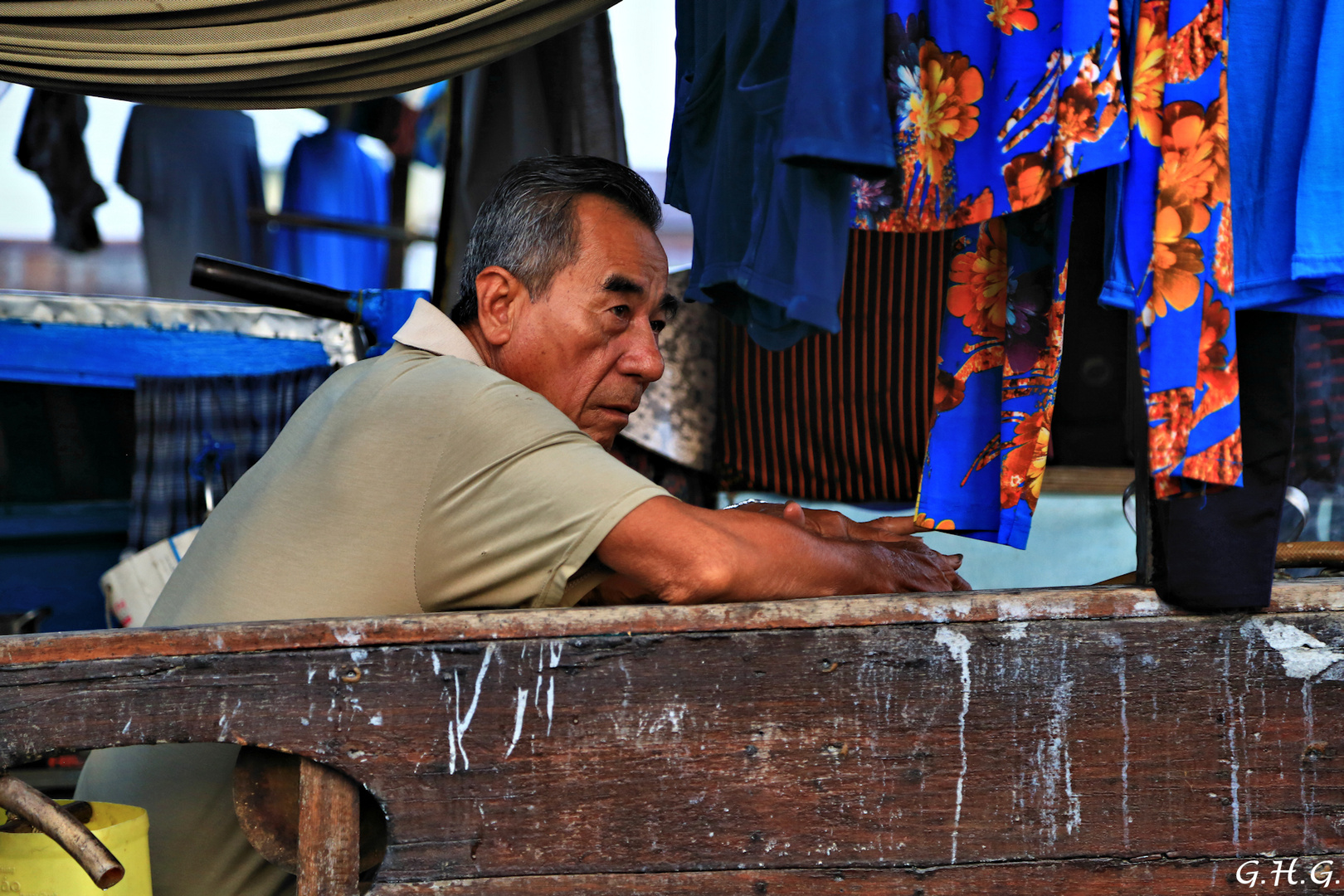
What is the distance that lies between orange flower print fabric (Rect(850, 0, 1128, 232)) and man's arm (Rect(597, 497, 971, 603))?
0.46 meters

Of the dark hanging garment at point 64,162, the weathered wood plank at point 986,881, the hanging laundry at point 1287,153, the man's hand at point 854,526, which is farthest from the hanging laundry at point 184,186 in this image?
the hanging laundry at point 1287,153

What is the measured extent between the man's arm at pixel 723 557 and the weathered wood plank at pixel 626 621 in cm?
5

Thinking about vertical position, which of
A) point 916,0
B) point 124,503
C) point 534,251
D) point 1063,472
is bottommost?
point 124,503

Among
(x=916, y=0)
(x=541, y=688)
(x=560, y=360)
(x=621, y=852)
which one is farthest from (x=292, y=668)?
(x=916, y=0)

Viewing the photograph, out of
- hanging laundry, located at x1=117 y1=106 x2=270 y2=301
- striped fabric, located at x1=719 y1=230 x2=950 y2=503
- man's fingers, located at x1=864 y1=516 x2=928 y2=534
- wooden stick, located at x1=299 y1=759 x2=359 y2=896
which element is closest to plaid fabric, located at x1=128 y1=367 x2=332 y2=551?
hanging laundry, located at x1=117 y1=106 x2=270 y2=301

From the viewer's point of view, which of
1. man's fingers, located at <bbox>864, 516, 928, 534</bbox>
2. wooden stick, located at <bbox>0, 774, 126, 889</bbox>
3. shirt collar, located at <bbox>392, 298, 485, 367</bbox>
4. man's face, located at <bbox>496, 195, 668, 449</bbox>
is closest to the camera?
wooden stick, located at <bbox>0, 774, 126, 889</bbox>

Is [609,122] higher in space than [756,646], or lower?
higher

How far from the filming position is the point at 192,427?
2977 millimetres

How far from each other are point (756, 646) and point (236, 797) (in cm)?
63

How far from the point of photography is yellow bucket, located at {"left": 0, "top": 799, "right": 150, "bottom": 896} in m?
1.13

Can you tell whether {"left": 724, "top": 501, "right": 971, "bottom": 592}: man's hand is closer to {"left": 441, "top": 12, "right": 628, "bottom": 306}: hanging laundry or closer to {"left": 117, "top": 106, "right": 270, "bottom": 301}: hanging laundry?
{"left": 441, "top": 12, "right": 628, "bottom": 306}: hanging laundry

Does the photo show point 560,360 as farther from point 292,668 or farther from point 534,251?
point 292,668

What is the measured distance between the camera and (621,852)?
113 cm

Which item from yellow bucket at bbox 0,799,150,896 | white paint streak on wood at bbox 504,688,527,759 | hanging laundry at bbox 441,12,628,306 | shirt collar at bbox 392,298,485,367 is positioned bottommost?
yellow bucket at bbox 0,799,150,896
